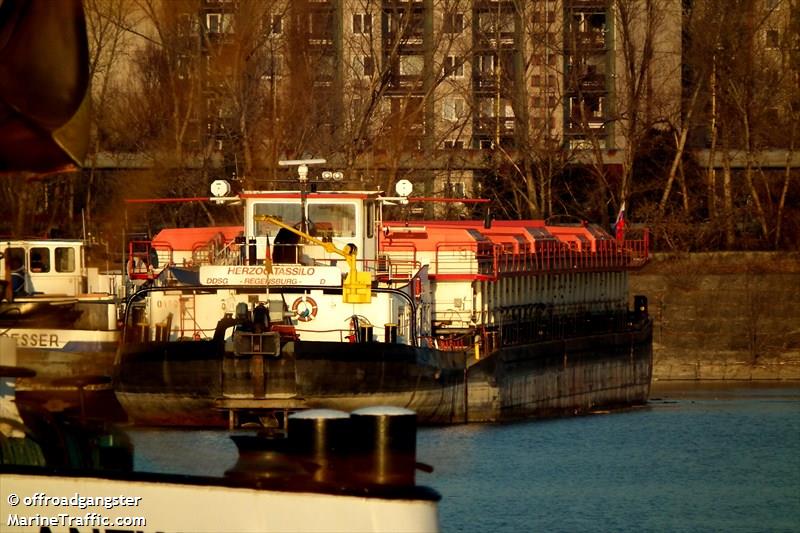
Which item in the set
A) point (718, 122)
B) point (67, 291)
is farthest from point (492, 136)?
point (67, 291)

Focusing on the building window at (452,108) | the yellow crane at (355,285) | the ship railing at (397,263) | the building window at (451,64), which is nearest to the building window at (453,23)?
the building window at (451,64)

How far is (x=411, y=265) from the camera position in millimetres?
33875

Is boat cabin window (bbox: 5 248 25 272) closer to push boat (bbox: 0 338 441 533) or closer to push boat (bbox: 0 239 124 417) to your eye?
push boat (bbox: 0 239 124 417)

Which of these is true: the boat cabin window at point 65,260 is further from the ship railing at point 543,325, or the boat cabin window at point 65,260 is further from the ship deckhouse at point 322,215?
the ship railing at point 543,325

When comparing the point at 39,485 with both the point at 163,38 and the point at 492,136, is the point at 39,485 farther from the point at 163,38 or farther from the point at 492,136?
the point at 492,136

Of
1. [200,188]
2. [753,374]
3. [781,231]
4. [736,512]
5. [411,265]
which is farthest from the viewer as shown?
[781,231]

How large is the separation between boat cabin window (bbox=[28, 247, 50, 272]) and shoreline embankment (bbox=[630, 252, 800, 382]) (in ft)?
70.3

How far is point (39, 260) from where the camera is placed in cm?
3509

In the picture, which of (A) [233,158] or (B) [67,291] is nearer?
(B) [67,291]

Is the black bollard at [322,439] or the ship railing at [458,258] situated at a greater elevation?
the ship railing at [458,258]

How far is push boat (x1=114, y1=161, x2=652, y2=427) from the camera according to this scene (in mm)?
27875

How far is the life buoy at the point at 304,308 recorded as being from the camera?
30.3 metres

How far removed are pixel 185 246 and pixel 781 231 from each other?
2785 cm

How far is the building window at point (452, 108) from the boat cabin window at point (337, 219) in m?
28.1
